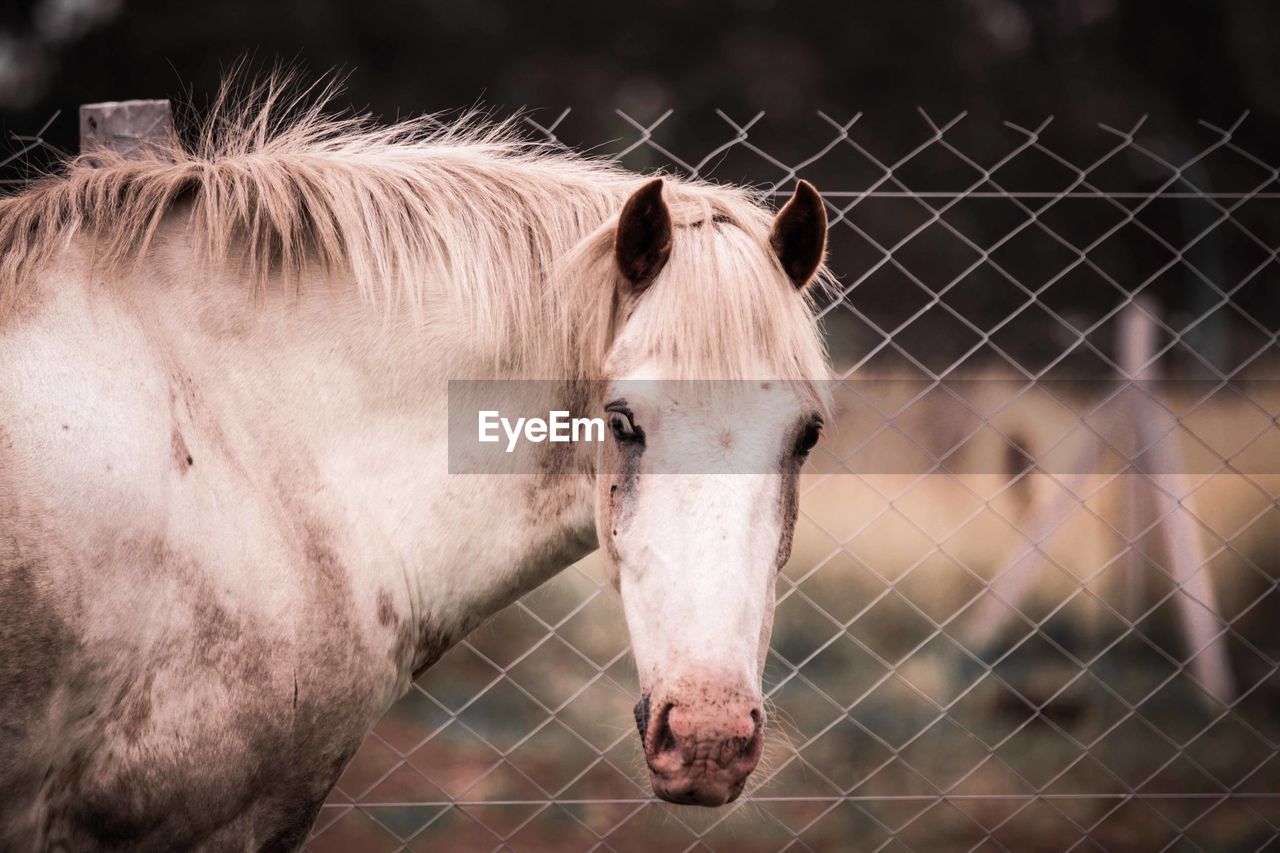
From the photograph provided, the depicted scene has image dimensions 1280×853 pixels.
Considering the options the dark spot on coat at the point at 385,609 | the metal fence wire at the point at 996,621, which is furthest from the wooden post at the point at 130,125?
the metal fence wire at the point at 996,621

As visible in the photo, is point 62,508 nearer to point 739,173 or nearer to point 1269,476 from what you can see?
point 739,173

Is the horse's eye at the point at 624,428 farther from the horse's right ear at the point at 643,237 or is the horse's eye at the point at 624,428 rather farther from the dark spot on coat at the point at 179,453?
the dark spot on coat at the point at 179,453

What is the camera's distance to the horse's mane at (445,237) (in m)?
1.25

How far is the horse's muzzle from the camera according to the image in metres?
1.06

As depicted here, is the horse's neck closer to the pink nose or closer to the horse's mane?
the horse's mane

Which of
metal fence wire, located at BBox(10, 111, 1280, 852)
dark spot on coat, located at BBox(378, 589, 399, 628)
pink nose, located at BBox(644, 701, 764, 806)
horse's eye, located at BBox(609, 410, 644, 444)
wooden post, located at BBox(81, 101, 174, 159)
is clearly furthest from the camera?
metal fence wire, located at BBox(10, 111, 1280, 852)

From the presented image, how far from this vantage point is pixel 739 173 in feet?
12.4

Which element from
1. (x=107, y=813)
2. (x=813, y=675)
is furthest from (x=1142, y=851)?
(x=107, y=813)

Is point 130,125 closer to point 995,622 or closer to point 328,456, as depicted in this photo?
point 328,456

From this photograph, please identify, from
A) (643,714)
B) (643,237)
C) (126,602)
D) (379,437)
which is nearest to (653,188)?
(643,237)

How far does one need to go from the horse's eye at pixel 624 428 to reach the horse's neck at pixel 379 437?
0.57 feet

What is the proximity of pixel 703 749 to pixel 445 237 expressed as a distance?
803mm

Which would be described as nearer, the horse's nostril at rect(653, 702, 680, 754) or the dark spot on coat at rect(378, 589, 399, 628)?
the horse's nostril at rect(653, 702, 680, 754)

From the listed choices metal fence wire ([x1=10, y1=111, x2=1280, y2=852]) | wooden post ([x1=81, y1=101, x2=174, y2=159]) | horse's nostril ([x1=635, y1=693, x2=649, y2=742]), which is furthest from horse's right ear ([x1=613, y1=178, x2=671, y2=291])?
metal fence wire ([x1=10, y1=111, x2=1280, y2=852])
